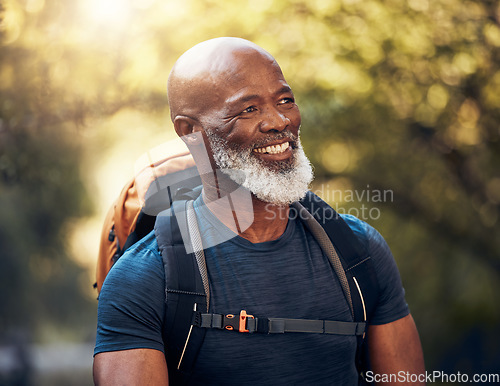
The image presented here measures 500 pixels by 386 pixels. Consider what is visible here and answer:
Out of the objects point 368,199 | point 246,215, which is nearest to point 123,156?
point 368,199

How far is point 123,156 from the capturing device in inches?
315

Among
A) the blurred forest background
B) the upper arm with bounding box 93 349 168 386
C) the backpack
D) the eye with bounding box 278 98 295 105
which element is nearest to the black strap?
the backpack

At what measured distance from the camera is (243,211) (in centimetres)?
191

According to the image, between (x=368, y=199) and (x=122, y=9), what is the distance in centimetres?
364

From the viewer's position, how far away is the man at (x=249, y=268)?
5.38 ft

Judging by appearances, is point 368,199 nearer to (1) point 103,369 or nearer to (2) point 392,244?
(2) point 392,244

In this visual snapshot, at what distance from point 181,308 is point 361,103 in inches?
191

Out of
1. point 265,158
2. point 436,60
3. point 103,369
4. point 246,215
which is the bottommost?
point 103,369

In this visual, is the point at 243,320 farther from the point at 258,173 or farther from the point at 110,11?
the point at 110,11

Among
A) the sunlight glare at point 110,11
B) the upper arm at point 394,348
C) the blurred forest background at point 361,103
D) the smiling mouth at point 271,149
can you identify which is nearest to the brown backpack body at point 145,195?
the smiling mouth at point 271,149

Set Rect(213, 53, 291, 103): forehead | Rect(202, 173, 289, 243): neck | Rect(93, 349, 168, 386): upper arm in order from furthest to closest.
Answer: Rect(202, 173, 289, 243): neck
Rect(213, 53, 291, 103): forehead
Rect(93, 349, 168, 386): upper arm

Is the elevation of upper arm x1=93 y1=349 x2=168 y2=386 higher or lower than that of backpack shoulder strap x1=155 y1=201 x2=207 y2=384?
lower

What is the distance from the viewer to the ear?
1.89 meters

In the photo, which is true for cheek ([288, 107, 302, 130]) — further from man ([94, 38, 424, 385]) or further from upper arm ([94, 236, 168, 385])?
upper arm ([94, 236, 168, 385])
